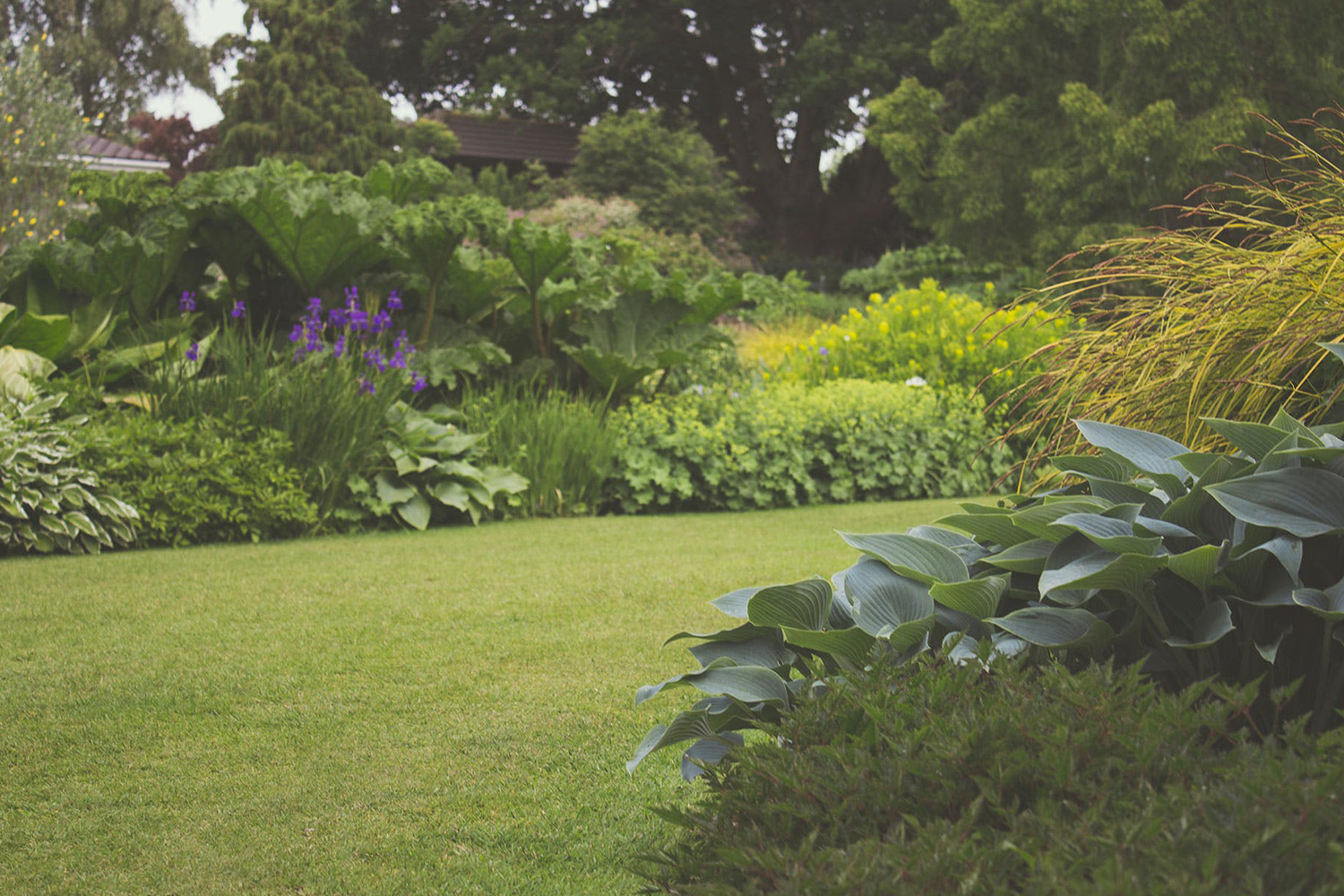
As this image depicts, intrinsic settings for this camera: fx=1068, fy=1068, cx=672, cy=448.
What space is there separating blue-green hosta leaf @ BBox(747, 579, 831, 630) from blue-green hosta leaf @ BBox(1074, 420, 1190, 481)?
54 centimetres

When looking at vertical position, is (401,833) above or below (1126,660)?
below

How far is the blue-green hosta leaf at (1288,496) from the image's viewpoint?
1.57 m

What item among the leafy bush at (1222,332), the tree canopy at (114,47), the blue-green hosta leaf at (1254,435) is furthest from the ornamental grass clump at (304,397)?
the tree canopy at (114,47)

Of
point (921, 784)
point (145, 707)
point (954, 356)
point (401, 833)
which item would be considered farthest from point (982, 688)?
point (954, 356)

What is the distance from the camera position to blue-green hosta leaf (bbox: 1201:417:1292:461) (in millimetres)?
1744

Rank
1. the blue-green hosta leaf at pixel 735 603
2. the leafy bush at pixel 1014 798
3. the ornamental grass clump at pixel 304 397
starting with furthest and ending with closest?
the ornamental grass clump at pixel 304 397
the blue-green hosta leaf at pixel 735 603
the leafy bush at pixel 1014 798

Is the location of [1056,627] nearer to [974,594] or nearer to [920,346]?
[974,594]

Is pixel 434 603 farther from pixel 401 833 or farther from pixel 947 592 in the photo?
pixel 947 592

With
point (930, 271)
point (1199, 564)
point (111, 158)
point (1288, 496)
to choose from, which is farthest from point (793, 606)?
point (111, 158)

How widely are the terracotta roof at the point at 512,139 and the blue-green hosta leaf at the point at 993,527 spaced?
27143mm

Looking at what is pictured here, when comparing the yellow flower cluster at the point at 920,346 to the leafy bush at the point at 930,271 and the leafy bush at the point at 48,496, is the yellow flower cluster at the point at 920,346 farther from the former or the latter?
the leafy bush at the point at 930,271

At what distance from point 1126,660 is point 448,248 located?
584 cm

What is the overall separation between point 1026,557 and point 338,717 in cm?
190

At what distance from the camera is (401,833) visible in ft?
7.06
